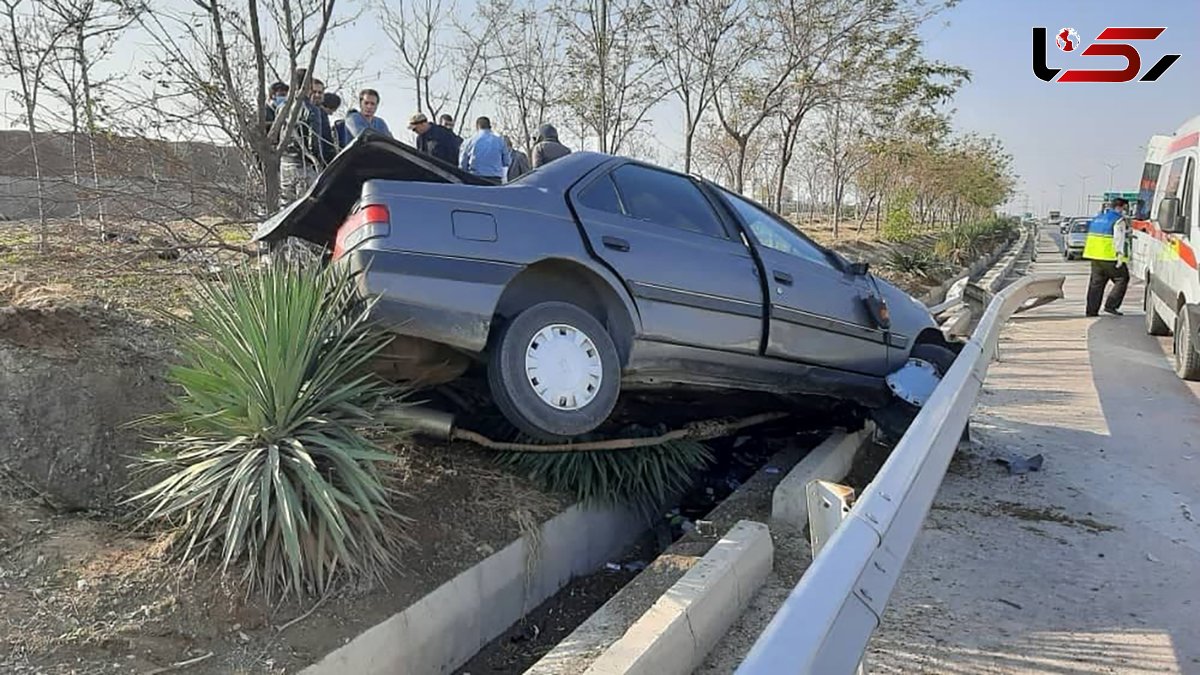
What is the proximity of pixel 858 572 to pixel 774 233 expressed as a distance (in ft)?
12.4

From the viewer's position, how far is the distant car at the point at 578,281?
398cm

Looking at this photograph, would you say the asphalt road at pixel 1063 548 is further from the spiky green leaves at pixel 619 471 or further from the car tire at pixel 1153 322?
the car tire at pixel 1153 322

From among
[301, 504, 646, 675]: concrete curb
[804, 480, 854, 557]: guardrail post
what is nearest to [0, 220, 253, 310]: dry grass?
[301, 504, 646, 675]: concrete curb

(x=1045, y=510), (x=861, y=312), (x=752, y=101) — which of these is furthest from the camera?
(x=752, y=101)

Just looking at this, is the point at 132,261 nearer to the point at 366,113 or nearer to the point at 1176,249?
the point at 366,113

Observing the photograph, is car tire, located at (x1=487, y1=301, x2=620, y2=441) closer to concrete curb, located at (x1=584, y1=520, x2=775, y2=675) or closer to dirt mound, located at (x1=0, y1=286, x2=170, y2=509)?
concrete curb, located at (x1=584, y1=520, x2=775, y2=675)

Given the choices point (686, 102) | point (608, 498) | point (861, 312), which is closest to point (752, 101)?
point (686, 102)

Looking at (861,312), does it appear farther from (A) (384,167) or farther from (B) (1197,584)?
(A) (384,167)

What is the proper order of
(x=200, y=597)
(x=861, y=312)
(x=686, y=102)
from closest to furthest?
(x=200, y=597) < (x=861, y=312) < (x=686, y=102)

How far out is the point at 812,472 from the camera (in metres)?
5.30

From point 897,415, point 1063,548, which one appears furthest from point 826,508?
point 897,415

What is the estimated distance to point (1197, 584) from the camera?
4227 mm

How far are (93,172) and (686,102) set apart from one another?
501 inches

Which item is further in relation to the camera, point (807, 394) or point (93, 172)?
point (93, 172)
